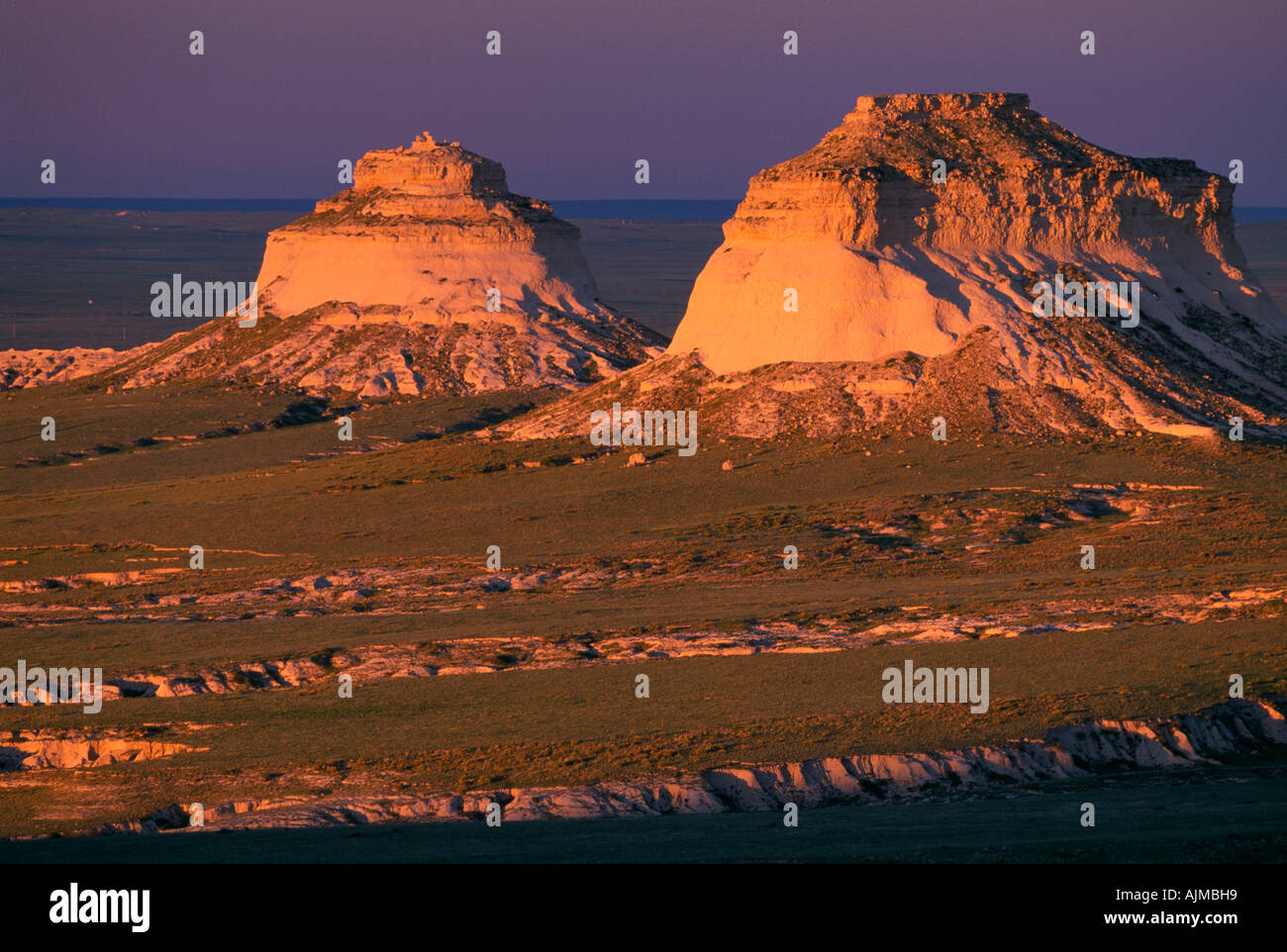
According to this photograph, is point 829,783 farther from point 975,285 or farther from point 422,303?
point 422,303

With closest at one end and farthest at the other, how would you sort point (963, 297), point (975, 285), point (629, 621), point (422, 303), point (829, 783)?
point (829, 783) → point (629, 621) → point (963, 297) → point (975, 285) → point (422, 303)

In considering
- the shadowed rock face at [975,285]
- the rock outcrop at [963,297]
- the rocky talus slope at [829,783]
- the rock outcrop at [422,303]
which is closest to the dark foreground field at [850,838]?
the rocky talus slope at [829,783]

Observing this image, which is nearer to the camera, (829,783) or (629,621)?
(829,783)

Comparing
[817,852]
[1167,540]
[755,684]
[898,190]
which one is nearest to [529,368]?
[898,190]

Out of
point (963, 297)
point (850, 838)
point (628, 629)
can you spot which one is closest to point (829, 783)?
point (850, 838)

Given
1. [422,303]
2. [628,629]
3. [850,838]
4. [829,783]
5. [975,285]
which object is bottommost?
[829,783]

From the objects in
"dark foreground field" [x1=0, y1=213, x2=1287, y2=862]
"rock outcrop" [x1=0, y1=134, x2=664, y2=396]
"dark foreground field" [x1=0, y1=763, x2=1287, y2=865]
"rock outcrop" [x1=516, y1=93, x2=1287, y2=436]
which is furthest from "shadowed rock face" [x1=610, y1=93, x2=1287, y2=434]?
"dark foreground field" [x1=0, y1=763, x2=1287, y2=865]

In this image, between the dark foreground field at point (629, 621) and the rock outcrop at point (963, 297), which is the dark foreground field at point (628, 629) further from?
the rock outcrop at point (963, 297)
